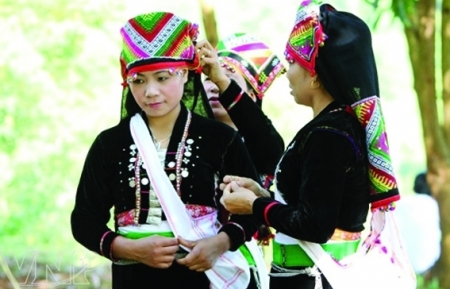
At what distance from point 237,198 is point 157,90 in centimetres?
52

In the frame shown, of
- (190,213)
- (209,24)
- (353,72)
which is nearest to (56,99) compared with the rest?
(209,24)

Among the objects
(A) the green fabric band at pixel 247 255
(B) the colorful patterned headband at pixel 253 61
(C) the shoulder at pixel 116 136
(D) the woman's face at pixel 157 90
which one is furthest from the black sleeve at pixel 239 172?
(B) the colorful patterned headband at pixel 253 61

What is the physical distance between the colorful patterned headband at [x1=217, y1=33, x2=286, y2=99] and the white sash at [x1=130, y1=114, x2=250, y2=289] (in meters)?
0.81

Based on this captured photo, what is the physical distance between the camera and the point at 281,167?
3.09 m

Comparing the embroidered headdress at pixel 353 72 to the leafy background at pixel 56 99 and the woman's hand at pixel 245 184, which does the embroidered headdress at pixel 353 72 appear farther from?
the leafy background at pixel 56 99

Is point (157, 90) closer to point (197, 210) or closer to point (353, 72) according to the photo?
point (197, 210)

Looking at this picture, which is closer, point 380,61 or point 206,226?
point 206,226

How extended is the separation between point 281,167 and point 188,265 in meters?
0.50

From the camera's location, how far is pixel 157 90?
325cm

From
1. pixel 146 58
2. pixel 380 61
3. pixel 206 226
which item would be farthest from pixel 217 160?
pixel 380 61

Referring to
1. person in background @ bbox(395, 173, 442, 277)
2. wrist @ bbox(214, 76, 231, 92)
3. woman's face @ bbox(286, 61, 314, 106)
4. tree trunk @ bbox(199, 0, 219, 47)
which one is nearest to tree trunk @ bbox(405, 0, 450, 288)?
person in background @ bbox(395, 173, 442, 277)

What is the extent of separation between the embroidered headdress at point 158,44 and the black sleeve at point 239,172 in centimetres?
37

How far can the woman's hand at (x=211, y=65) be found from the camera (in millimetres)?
3576

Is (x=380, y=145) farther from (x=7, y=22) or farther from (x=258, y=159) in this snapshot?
(x=7, y=22)
